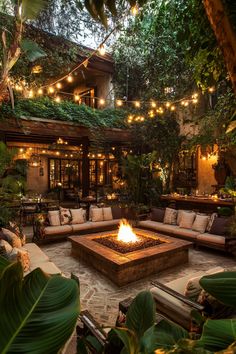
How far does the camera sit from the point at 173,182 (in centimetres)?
1109

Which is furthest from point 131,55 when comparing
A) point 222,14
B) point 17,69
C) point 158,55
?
point 222,14

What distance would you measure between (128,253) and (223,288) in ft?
13.7

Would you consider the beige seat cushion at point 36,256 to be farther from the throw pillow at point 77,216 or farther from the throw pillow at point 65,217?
the throw pillow at point 77,216

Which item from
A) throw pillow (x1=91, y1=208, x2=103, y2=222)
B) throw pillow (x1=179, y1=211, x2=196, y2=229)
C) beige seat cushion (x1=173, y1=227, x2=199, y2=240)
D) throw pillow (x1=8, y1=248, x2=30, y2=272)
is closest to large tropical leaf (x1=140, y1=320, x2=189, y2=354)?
throw pillow (x1=8, y1=248, x2=30, y2=272)

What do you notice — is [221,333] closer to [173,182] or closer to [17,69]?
[17,69]

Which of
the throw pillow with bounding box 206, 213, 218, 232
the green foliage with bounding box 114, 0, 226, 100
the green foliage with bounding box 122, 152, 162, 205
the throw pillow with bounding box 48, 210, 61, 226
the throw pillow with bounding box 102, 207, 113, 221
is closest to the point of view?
the throw pillow with bounding box 206, 213, 218, 232

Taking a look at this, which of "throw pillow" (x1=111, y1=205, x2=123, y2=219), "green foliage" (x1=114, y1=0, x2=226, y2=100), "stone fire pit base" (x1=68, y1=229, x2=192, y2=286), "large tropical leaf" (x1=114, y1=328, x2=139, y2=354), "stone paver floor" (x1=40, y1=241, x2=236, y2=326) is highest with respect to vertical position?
"green foliage" (x1=114, y1=0, x2=226, y2=100)

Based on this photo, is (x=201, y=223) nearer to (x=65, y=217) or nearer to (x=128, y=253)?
(x=128, y=253)

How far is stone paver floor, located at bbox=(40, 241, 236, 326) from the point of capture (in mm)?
3736

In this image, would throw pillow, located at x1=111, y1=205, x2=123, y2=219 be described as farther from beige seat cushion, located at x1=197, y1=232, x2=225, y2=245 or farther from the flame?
beige seat cushion, located at x1=197, y1=232, x2=225, y2=245

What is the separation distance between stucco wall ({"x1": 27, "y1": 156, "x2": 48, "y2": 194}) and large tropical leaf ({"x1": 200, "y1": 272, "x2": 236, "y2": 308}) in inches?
595

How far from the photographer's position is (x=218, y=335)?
0.66 meters

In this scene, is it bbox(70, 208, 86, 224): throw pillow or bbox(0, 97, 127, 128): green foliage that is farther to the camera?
bbox(0, 97, 127, 128): green foliage

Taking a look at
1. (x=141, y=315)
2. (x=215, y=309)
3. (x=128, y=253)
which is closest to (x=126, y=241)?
(x=128, y=253)
